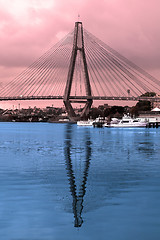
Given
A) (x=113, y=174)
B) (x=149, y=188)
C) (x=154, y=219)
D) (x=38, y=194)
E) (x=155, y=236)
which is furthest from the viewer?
(x=113, y=174)

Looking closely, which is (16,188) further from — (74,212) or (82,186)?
(74,212)

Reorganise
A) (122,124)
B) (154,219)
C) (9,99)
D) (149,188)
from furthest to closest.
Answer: (9,99)
(122,124)
(149,188)
(154,219)

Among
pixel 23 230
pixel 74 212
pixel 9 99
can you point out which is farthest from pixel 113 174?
pixel 9 99

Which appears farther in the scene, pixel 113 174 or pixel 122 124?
pixel 122 124

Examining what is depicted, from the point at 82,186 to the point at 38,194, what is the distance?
8.64 ft

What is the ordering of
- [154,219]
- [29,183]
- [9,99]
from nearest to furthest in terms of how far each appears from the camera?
[154,219]
[29,183]
[9,99]

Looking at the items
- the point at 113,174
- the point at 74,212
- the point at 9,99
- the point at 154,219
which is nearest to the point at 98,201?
the point at 74,212

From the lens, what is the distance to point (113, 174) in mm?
22656

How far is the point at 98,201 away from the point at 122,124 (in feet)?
374

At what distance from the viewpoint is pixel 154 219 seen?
1238 cm

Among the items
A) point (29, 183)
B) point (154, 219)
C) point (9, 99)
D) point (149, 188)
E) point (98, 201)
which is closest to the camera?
point (154, 219)

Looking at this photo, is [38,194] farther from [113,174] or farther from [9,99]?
[9,99]

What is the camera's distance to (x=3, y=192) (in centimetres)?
1689

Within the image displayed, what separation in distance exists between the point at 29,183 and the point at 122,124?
109878 millimetres
